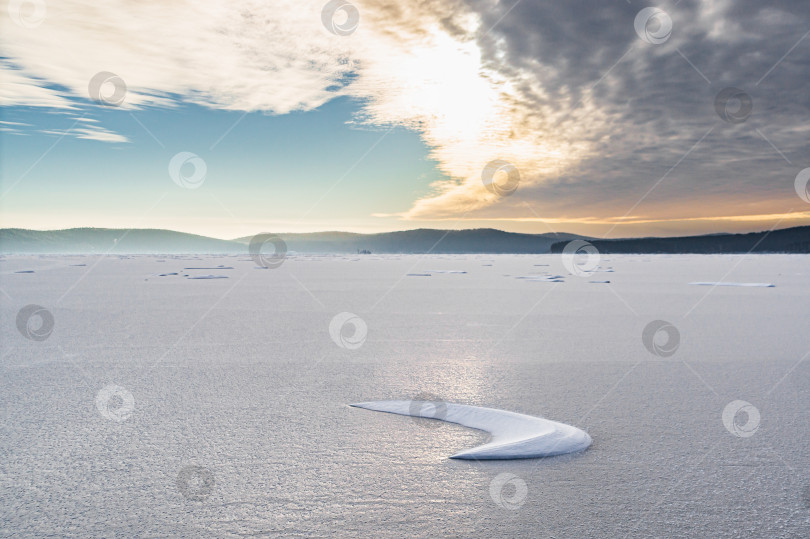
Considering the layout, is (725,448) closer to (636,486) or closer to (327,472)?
(636,486)

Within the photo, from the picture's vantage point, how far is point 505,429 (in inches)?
157

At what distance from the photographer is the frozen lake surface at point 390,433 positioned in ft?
8.82

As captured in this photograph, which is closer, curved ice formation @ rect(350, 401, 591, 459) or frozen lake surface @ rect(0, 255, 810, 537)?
frozen lake surface @ rect(0, 255, 810, 537)

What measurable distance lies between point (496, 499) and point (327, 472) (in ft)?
3.10

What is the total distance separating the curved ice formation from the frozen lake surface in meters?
0.10

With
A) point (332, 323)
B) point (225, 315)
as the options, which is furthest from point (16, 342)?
point (332, 323)

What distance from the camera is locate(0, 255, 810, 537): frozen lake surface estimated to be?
2.69 metres

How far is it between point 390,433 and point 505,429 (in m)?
0.80

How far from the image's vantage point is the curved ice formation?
3.51 m

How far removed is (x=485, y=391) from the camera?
513 centimetres

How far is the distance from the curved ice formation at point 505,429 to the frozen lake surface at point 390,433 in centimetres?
10

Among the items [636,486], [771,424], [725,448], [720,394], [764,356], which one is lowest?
[636,486]

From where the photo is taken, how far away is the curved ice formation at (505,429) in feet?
11.5

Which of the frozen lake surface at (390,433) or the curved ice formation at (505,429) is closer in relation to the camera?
the frozen lake surface at (390,433)
